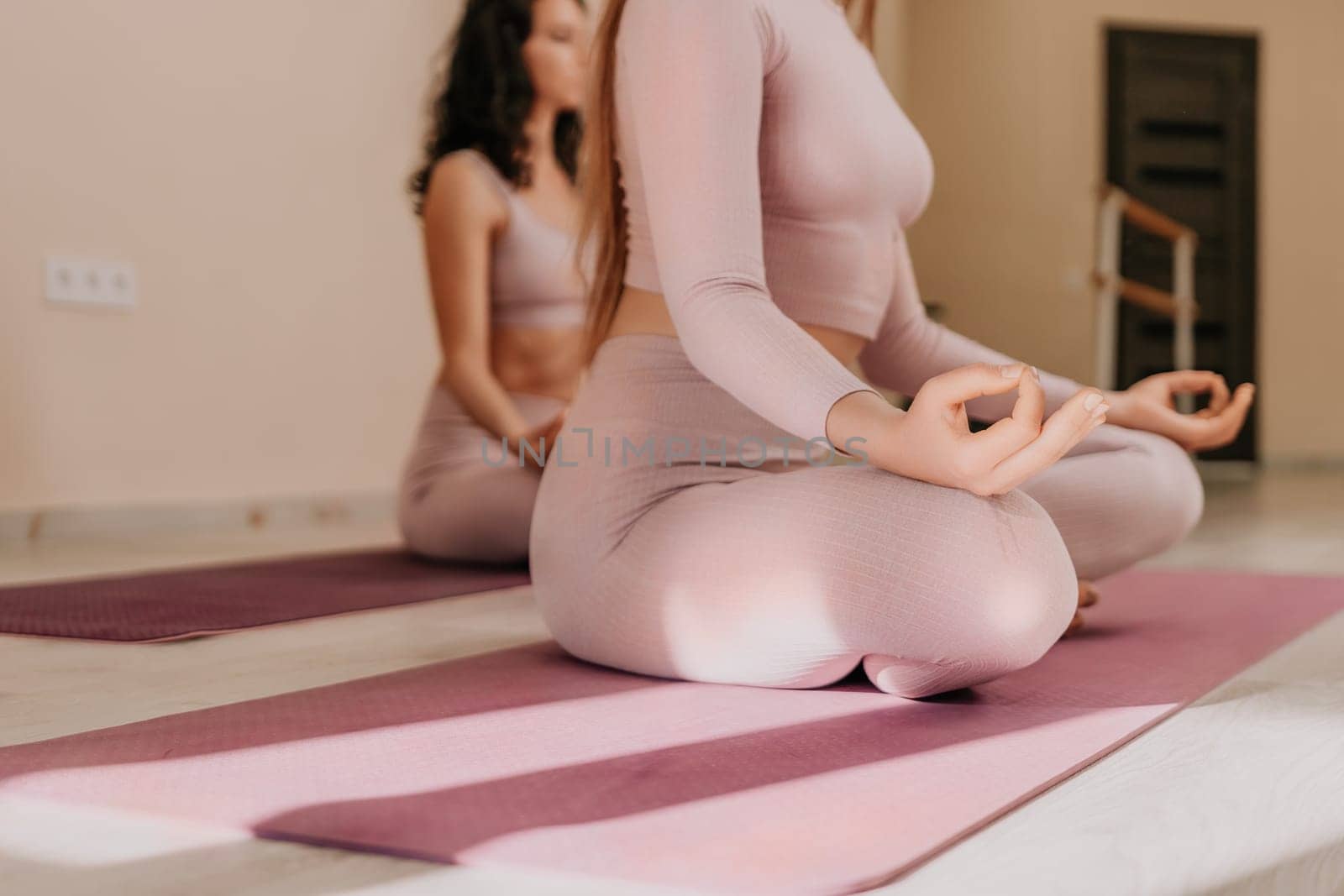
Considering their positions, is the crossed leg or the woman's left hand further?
the woman's left hand

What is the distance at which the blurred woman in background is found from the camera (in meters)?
2.58

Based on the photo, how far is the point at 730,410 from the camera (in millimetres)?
1304

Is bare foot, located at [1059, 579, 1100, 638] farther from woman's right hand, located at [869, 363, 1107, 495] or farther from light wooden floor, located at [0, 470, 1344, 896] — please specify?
woman's right hand, located at [869, 363, 1107, 495]

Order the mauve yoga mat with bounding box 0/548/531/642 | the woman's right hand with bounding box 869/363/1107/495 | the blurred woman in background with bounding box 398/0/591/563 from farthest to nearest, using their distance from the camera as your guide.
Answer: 1. the blurred woman in background with bounding box 398/0/591/563
2. the mauve yoga mat with bounding box 0/548/531/642
3. the woman's right hand with bounding box 869/363/1107/495

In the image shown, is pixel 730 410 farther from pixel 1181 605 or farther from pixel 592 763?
pixel 1181 605

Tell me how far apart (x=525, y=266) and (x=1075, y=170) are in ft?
19.4

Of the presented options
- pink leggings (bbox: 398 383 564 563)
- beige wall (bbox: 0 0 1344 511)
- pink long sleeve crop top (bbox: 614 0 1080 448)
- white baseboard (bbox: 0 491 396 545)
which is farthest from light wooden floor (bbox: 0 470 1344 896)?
white baseboard (bbox: 0 491 396 545)

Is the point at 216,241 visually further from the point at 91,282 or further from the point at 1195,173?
the point at 1195,173

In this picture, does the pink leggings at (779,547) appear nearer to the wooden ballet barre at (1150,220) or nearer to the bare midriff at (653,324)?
the bare midriff at (653,324)

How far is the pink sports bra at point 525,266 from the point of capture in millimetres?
2664

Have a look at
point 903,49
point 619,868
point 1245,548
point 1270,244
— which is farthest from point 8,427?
point 1270,244

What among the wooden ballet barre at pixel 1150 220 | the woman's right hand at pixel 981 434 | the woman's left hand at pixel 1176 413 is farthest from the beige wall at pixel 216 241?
the wooden ballet barre at pixel 1150 220

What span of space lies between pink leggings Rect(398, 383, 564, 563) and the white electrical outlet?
3.93 feet

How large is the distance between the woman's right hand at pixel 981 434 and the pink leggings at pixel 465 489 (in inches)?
58.3
